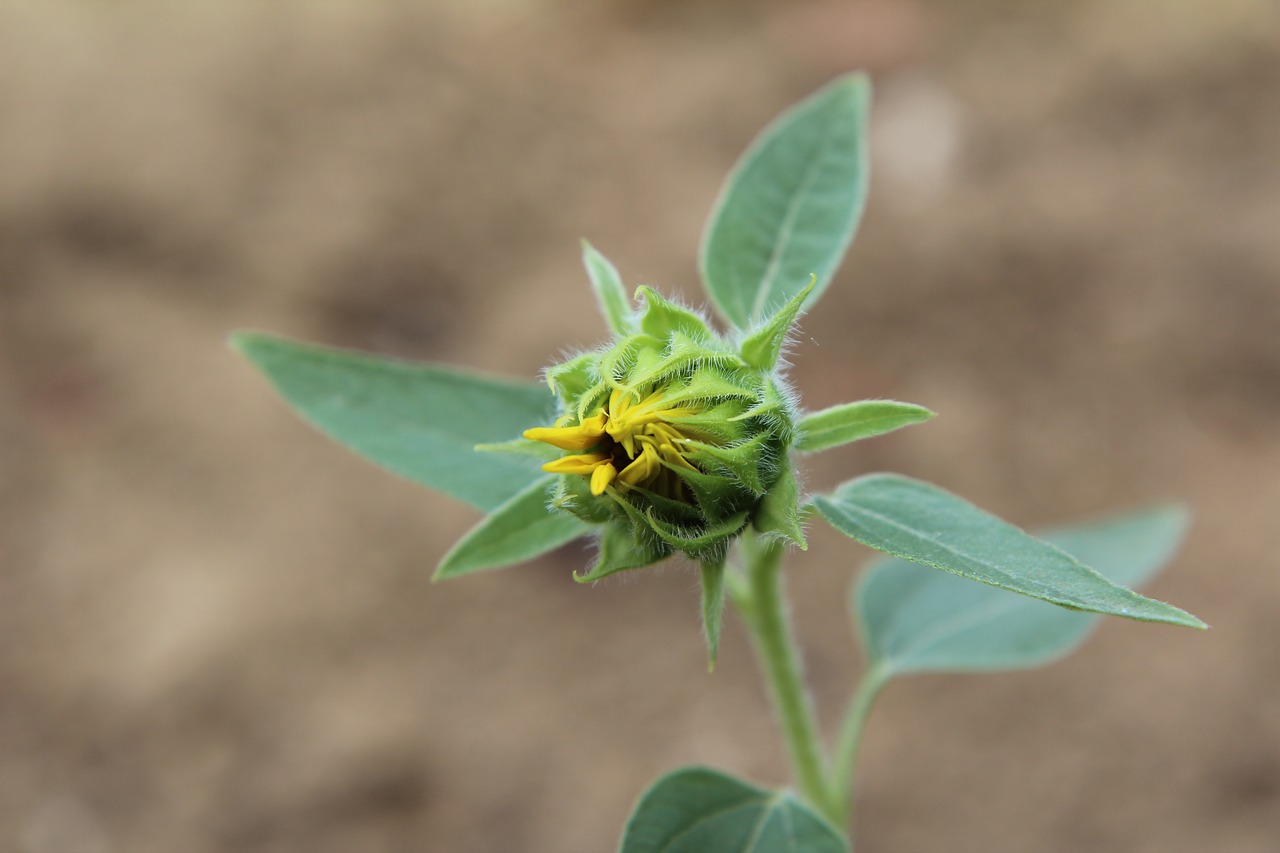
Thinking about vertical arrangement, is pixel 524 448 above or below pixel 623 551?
above

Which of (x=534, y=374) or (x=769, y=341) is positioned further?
(x=534, y=374)

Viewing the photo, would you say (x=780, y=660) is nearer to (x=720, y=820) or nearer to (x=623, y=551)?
(x=720, y=820)

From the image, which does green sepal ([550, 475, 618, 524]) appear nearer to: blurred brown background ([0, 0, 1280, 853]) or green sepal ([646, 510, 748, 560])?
green sepal ([646, 510, 748, 560])

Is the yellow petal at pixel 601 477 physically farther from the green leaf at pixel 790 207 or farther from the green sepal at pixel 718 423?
the green leaf at pixel 790 207

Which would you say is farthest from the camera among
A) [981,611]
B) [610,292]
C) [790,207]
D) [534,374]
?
[534,374]

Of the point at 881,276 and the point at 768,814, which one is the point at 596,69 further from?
the point at 768,814

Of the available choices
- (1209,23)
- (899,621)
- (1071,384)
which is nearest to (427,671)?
(899,621)

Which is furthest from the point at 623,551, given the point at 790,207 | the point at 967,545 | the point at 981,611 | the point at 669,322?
the point at 981,611
